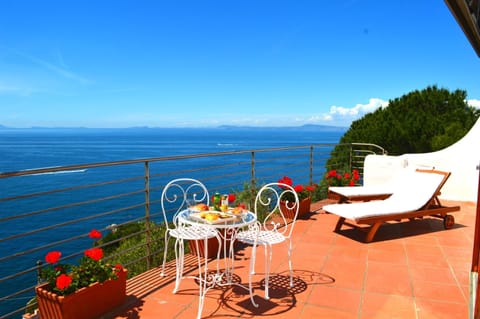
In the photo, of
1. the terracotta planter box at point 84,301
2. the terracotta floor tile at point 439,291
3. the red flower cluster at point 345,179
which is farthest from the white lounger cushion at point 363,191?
the terracotta planter box at point 84,301

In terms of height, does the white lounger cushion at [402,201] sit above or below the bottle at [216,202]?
below

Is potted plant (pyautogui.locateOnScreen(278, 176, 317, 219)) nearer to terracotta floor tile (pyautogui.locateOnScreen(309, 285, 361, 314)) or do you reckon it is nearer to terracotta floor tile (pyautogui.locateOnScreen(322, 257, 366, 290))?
terracotta floor tile (pyautogui.locateOnScreen(322, 257, 366, 290))

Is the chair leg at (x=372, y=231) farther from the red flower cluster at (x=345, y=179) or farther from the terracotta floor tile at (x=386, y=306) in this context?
the red flower cluster at (x=345, y=179)

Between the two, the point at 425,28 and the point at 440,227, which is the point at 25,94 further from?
the point at 440,227

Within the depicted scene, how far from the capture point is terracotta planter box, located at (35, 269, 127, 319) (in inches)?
87.4

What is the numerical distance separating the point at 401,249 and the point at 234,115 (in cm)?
4837

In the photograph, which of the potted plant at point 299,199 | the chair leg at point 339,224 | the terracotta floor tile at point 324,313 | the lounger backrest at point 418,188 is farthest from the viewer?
the potted plant at point 299,199

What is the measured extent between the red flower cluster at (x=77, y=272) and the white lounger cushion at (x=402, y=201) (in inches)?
117

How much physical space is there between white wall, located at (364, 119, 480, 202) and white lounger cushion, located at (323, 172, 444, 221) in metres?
1.78

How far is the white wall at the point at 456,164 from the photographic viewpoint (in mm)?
6695

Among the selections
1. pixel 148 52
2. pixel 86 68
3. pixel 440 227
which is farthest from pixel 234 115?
pixel 440 227

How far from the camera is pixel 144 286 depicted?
3.04 meters

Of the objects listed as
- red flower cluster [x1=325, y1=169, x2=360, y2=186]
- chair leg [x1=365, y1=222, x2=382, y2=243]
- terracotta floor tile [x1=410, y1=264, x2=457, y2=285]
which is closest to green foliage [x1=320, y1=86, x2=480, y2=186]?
red flower cluster [x1=325, y1=169, x2=360, y2=186]

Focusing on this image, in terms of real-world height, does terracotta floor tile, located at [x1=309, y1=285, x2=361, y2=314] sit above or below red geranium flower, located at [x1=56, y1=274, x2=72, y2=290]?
below
